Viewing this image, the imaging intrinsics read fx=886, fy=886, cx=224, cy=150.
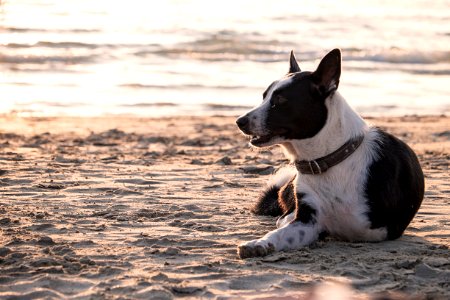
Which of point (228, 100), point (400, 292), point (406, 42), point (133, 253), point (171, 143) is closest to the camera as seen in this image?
point (400, 292)

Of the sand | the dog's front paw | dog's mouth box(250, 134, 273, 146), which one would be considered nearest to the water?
the sand

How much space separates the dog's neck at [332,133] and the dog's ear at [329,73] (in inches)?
3.1

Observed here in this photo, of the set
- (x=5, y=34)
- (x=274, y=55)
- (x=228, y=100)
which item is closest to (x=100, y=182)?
(x=228, y=100)

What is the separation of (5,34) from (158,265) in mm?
17147

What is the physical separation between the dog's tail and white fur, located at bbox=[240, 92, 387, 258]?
944 millimetres

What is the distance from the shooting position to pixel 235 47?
70.1ft

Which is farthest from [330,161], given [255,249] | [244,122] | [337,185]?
[255,249]

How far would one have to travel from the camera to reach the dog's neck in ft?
19.6

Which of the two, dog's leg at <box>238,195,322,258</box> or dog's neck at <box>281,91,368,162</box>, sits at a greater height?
dog's neck at <box>281,91,368,162</box>

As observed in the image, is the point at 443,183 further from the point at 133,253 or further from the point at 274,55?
Answer: the point at 274,55

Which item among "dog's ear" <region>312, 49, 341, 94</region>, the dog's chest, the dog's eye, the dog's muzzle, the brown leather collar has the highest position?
"dog's ear" <region>312, 49, 341, 94</region>

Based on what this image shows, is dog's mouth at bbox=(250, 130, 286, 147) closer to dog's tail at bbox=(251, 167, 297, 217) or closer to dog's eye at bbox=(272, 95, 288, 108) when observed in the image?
dog's eye at bbox=(272, 95, 288, 108)

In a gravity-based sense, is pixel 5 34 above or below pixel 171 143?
above

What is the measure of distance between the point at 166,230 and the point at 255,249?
938 mm
